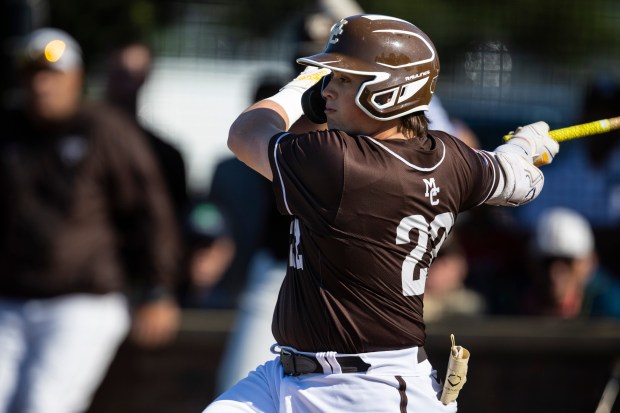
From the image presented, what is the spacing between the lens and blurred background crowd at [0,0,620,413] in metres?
5.95

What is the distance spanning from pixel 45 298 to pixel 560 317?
293 cm

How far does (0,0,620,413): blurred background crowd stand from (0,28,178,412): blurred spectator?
10mm

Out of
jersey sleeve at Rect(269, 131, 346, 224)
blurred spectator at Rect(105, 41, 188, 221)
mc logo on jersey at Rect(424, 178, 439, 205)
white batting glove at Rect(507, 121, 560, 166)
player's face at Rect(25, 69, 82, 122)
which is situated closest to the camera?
jersey sleeve at Rect(269, 131, 346, 224)

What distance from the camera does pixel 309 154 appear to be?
11.1 feet

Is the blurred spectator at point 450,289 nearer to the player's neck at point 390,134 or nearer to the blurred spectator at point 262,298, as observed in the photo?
the blurred spectator at point 262,298

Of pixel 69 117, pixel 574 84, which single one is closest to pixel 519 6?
pixel 574 84

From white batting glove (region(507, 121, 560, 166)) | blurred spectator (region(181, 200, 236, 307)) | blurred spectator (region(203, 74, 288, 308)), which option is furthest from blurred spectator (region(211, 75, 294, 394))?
white batting glove (region(507, 121, 560, 166))

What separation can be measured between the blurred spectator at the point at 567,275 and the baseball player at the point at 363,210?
3284mm

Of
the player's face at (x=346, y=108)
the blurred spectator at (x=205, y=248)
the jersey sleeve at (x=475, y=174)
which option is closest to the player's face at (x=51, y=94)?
the blurred spectator at (x=205, y=248)

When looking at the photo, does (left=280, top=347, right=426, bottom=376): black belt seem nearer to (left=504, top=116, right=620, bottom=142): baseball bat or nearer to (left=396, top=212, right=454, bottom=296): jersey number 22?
(left=396, top=212, right=454, bottom=296): jersey number 22

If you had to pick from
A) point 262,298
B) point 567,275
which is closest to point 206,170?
point 262,298

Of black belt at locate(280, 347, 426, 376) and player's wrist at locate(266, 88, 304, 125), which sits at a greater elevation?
player's wrist at locate(266, 88, 304, 125)

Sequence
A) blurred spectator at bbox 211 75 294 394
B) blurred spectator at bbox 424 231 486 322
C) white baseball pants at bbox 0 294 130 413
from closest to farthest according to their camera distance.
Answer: blurred spectator at bbox 211 75 294 394, white baseball pants at bbox 0 294 130 413, blurred spectator at bbox 424 231 486 322

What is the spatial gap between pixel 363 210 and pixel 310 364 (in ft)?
1.63
